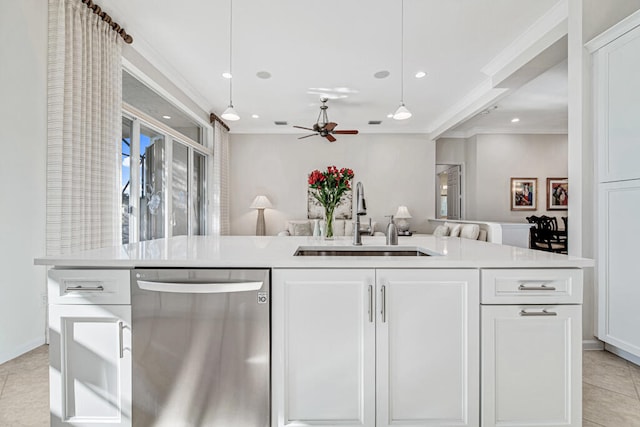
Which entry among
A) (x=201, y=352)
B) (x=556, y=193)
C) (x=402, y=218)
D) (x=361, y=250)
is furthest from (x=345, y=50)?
(x=556, y=193)

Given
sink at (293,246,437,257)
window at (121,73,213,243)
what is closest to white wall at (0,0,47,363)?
window at (121,73,213,243)

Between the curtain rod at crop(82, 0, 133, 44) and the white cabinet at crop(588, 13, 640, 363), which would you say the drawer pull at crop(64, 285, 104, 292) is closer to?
the curtain rod at crop(82, 0, 133, 44)

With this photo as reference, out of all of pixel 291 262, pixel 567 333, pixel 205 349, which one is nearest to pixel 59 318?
pixel 205 349

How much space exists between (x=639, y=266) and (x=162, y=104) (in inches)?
201

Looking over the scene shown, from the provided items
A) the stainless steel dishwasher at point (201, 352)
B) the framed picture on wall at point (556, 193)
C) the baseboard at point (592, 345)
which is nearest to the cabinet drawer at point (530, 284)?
the stainless steel dishwasher at point (201, 352)

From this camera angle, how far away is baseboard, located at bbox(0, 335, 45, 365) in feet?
6.87

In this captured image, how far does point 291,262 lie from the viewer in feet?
4.20

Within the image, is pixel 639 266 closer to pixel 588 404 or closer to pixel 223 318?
pixel 588 404

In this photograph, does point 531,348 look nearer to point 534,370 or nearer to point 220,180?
point 534,370

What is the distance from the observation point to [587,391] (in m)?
1.82

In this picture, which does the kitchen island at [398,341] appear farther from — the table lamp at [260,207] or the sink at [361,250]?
the table lamp at [260,207]

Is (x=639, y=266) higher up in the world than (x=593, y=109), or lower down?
lower down

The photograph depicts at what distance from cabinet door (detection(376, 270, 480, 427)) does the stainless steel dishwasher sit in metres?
0.52

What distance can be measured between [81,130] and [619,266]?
4.23 metres
